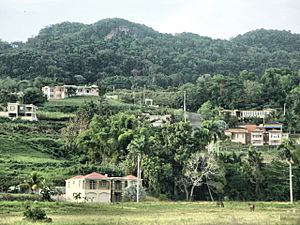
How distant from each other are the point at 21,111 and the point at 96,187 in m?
38.9

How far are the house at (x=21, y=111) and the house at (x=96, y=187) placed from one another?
117 ft

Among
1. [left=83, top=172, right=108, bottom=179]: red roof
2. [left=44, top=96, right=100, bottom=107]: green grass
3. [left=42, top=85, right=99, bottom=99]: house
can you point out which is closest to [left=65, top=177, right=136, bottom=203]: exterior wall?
[left=83, top=172, right=108, bottom=179]: red roof

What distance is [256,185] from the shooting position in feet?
247

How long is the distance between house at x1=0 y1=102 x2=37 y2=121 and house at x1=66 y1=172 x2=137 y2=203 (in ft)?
117

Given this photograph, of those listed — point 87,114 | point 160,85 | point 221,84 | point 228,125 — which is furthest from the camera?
point 160,85

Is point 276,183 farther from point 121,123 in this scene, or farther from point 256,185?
point 121,123

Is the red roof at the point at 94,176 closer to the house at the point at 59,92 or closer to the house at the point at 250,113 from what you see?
the house at the point at 250,113

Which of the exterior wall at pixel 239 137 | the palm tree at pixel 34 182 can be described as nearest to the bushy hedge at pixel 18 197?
the palm tree at pixel 34 182

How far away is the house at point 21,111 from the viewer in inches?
3969

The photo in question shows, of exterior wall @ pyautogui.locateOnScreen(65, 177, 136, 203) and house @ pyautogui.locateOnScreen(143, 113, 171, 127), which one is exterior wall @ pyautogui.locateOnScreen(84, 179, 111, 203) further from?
house @ pyautogui.locateOnScreen(143, 113, 171, 127)

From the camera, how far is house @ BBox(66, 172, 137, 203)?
65312mm

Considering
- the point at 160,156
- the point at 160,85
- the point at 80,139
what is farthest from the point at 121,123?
the point at 160,85

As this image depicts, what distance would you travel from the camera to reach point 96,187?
66.6m

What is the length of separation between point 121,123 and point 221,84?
Result: 158 ft
